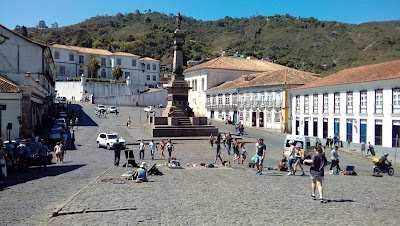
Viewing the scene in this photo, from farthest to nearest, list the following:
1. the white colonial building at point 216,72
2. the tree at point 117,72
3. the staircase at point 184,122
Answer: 1. the tree at point 117,72
2. the white colonial building at point 216,72
3. the staircase at point 184,122

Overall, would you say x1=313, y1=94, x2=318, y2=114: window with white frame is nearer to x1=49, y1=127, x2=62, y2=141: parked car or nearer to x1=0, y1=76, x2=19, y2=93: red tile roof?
x1=49, y1=127, x2=62, y2=141: parked car

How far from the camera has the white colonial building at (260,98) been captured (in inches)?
1672

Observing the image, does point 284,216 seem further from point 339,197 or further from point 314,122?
point 314,122

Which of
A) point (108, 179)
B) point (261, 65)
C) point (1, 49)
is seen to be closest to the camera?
point (108, 179)

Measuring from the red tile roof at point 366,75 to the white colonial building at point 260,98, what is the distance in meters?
4.93

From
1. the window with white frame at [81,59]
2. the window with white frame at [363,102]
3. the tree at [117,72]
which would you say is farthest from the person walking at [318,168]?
the window with white frame at [81,59]

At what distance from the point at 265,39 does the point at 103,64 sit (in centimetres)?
6618

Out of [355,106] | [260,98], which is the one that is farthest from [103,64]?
[355,106]

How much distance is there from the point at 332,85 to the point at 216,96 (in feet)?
76.4

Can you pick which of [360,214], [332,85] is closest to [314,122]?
[332,85]

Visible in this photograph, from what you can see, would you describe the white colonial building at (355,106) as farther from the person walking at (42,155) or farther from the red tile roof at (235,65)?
the person walking at (42,155)

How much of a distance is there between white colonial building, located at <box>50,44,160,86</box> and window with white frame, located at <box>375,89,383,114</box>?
55.7 m

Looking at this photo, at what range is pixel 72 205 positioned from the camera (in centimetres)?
880

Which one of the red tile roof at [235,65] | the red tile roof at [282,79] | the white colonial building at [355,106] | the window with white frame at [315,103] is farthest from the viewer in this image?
the red tile roof at [235,65]
